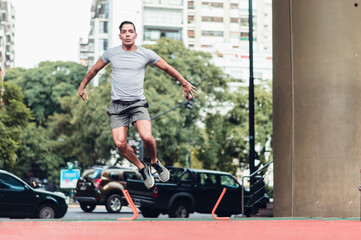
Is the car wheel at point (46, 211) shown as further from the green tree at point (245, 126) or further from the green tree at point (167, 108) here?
the green tree at point (245, 126)

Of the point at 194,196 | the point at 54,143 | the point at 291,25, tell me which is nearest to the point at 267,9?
the point at 54,143

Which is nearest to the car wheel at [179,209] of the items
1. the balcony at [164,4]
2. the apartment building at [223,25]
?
the balcony at [164,4]

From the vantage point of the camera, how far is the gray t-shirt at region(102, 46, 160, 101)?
8.64 m

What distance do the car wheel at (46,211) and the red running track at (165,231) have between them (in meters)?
12.9

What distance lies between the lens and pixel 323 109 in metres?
12.9

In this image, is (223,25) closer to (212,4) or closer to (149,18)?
(212,4)

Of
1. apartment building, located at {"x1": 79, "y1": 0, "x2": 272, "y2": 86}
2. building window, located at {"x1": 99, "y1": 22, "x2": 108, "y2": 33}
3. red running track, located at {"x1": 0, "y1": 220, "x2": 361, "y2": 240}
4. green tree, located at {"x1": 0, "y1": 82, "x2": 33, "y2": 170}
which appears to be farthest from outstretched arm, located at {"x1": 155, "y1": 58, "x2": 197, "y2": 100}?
building window, located at {"x1": 99, "y1": 22, "x2": 108, "y2": 33}

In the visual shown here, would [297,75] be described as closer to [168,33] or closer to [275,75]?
[275,75]

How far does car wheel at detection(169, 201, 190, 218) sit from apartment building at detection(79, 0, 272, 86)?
40641 mm

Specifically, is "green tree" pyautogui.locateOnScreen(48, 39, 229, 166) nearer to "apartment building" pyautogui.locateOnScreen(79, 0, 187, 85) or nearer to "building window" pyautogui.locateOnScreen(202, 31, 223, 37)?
"apartment building" pyautogui.locateOnScreen(79, 0, 187, 85)

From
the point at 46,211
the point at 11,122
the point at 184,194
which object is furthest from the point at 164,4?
the point at 46,211

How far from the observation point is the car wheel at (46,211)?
2041 cm

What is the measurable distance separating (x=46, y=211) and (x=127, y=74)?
1270 centimetres

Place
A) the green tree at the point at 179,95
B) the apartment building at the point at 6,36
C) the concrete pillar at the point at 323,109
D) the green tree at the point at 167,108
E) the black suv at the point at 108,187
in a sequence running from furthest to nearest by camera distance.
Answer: the apartment building at the point at 6,36
the green tree at the point at 167,108
the green tree at the point at 179,95
the black suv at the point at 108,187
the concrete pillar at the point at 323,109
